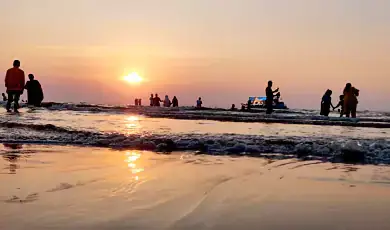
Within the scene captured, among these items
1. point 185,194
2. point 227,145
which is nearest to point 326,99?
point 227,145

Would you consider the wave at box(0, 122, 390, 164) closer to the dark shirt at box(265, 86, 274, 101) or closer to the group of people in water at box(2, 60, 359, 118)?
the group of people in water at box(2, 60, 359, 118)

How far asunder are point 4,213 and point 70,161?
9.12 feet

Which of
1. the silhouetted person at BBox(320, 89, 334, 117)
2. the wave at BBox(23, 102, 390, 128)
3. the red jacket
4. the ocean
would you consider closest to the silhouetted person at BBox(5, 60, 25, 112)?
the red jacket

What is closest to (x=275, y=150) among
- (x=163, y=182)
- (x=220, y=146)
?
(x=220, y=146)

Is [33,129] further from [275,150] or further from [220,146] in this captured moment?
[275,150]

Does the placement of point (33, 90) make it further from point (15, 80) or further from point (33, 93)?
point (15, 80)

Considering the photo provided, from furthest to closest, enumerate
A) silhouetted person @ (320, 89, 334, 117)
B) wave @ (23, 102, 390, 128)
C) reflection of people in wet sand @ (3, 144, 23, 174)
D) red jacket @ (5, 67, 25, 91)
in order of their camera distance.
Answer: silhouetted person @ (320, 89, 334, 117) → wave @ (23, 102, 390, 128) → red jacket @ (5, 67, 25, 91) → reflection of people in wet sand @ (3, 144, 23, 174)

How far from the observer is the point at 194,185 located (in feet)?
14.1

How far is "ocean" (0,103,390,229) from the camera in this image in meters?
2.99

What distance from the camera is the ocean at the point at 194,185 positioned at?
9.82ft

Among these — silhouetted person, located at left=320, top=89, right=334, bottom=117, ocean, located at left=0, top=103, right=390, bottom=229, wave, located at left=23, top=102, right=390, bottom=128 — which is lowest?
ocean, located at left=0, top=103, right=390, bottom=229

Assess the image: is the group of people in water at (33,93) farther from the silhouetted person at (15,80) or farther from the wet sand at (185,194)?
the wet sand at (185,194)

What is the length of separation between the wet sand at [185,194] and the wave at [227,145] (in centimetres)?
104

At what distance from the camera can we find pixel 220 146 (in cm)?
788
